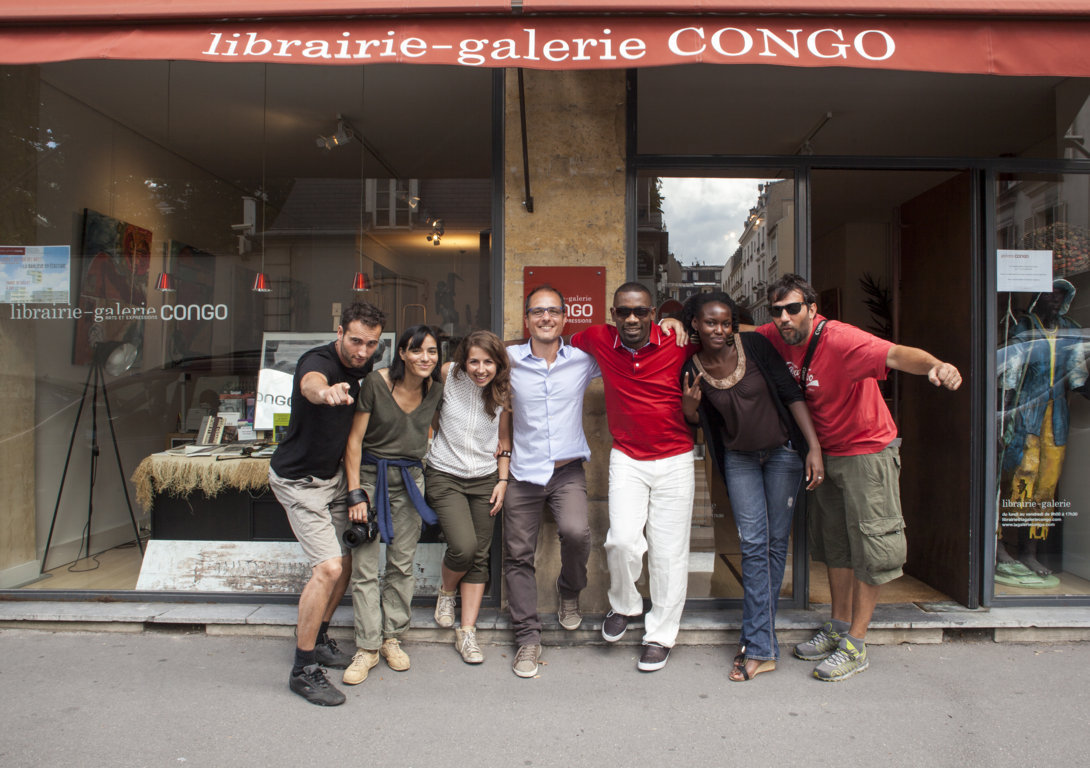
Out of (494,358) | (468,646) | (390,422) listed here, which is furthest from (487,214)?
(468,646)

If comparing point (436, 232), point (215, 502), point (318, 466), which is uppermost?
point (436, 232)

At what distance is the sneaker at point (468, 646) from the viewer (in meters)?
3.53

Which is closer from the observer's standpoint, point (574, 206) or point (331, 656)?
point (331, 656)

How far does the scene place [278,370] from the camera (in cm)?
464

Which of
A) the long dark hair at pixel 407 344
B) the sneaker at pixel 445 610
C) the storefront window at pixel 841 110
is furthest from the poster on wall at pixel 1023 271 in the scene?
the sneaker at pixel 445 610

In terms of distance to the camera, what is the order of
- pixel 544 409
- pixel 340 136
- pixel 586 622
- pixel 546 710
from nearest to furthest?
pixel 546 710 < pixel 544 409 < pixel 586 622 < pixel 340 136

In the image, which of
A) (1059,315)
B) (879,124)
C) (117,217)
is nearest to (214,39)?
(117,217)

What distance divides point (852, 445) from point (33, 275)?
522 centimetres

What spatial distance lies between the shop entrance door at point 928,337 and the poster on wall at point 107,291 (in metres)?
4.65

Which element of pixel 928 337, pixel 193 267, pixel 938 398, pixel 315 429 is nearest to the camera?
pixel 315 429

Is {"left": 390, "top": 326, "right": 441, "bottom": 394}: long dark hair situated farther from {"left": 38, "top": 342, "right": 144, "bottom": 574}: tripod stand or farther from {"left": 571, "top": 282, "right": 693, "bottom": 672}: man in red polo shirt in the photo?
{"left": 38, "top": 342, "right": 144, "bottom": 574}: tripod stand

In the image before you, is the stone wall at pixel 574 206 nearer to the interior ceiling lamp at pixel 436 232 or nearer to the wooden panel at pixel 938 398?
the interior ceiling lamp at pixel 436 232

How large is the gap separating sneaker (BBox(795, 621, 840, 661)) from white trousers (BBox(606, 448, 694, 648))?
0.70 m

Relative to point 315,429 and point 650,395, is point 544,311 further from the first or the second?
point 315,429
